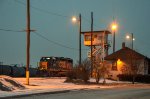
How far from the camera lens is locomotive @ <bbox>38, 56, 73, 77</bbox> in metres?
73.3

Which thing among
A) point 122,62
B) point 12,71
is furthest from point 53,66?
point 122,62

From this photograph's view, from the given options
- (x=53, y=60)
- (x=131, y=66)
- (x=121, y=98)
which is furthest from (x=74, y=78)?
(x=121, y=98)

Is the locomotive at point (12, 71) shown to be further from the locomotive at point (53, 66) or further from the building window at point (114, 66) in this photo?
the building window at point (114, 66)

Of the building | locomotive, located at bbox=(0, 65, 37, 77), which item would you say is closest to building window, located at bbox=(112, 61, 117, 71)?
the building

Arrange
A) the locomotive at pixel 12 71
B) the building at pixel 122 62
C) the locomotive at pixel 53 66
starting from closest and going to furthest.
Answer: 1. the locomotive at pixel 12 71
2. the building at pixel 122 62
3. the locomotive at pixel 53 66

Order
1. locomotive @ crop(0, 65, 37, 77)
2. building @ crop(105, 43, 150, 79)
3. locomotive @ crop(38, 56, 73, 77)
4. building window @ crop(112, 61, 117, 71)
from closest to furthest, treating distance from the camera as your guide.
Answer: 1. locomotive @ crop(0, 65, 37, 77)
2. building @ crop(105, 43, 150, 79)
3. locomotive @ crop(38, 56, 73, 77)
4. building window @ crop(112, 61, 117, 71)

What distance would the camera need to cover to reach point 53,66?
73375 millimetres

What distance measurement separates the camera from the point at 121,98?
25719 mm

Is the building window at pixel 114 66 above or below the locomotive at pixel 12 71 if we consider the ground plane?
above

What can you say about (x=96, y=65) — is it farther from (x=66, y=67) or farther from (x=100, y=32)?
(x=100, y=32)

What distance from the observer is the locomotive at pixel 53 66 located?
73.3m

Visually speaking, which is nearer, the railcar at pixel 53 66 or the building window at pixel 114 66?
the railcar at pixel 53 66

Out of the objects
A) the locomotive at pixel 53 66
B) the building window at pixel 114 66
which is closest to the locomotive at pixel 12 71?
the locomotive at pixel 53 66

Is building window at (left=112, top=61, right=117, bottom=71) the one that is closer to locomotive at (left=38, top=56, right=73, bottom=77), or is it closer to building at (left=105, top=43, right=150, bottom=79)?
building at (left=105, top=43, right=150, bottom=79)
